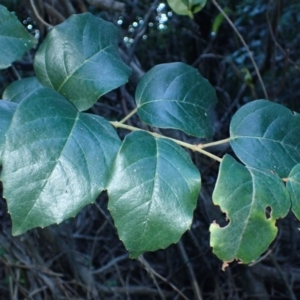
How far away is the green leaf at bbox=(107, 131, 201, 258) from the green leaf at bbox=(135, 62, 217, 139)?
9 centimetres

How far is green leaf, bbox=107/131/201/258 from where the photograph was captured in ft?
1.34

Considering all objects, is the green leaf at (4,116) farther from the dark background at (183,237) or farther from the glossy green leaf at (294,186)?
the dark background at (183,237)

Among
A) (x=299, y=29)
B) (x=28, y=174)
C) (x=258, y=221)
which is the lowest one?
(x=299, y=29)

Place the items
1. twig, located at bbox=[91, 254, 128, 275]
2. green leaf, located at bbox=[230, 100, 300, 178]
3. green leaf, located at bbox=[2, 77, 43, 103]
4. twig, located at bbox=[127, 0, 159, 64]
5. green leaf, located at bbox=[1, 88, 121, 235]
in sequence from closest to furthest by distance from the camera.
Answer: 1. green leaf, located at bbox=[1, 88, 121, 235]
2. green leaf, located at bbox=[230, 100, 300, 178]
3. green leaf, located at bbox=[2, 77, 43, 103]
4. twig, located at bbox=[127, 0, 159, 64]
5. twig, located at bbox=[91, 254, 128, 275]

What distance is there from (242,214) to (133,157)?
128 millimetres

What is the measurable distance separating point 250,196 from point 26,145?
23cm

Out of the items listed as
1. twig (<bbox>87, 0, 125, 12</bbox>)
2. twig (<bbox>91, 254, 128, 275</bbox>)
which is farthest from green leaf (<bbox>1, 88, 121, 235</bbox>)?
twig (<bbox>91, 254, 128, 275</bbox>)

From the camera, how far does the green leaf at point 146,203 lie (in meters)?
0.41

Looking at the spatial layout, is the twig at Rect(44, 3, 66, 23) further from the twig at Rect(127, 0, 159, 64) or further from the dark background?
the twig at Rect(127, 0, 159, 64)

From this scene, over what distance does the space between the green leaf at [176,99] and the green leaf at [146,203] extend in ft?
0.28

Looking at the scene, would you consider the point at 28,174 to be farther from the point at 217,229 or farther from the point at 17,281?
the point at 17,281

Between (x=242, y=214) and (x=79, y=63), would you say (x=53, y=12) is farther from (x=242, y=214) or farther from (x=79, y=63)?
(x=242, y=214)

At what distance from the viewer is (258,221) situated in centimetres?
44

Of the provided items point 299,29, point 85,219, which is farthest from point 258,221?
point 299,29
